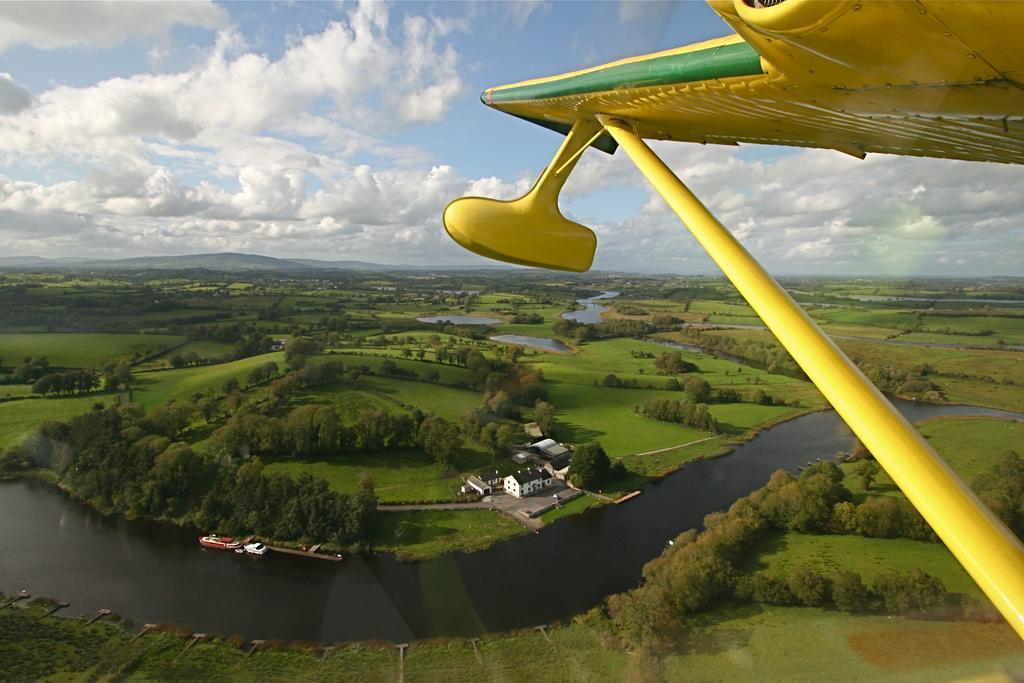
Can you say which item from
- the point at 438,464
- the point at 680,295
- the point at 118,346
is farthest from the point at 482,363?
the point at 680,295

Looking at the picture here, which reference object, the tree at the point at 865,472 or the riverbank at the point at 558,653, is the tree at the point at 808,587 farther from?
the tree at the point at 865,472

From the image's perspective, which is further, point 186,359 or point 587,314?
point 587,314

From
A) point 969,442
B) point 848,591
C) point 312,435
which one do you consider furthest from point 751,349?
point 312,435

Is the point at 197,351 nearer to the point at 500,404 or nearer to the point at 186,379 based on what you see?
the point at 186,379

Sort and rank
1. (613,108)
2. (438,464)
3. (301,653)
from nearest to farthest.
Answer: (613,108) < (301,653) < (438,464)

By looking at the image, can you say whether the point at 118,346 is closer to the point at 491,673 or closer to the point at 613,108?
the point at 491,673

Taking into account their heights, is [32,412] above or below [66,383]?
below

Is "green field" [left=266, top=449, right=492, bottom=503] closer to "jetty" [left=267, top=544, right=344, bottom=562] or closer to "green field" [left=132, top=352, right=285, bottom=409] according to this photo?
"jetty" [left=267, top=544, right=344, bottom=562]

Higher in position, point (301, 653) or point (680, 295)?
point (680, 295)
